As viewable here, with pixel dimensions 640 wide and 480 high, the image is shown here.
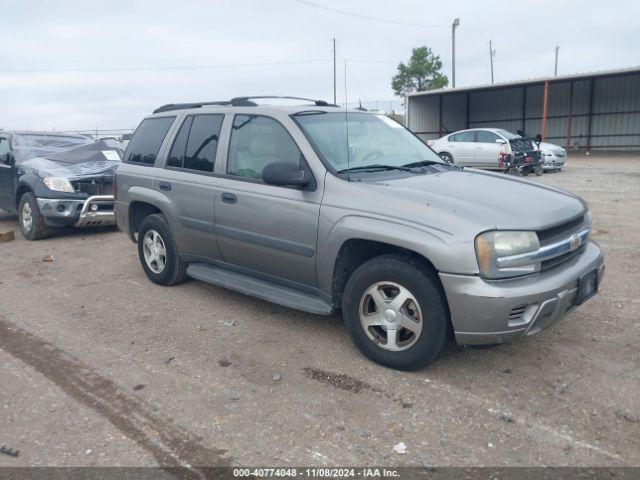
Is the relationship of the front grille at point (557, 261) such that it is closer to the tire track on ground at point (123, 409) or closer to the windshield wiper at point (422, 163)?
the windshield wiper at point (422, 163)

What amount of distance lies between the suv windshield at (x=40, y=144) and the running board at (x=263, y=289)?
217 inches

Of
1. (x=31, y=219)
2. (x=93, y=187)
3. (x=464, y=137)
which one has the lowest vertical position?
(x=31, y=219)

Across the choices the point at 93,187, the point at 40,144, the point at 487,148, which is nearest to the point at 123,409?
the point at 93,187

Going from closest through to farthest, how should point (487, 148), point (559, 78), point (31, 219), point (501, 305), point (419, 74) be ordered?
point (501, 305)
point (31, 219)
point (487, 148)
point (559, 78)
point (419, 74)

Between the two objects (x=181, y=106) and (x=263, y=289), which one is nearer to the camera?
(x=263, y=289)

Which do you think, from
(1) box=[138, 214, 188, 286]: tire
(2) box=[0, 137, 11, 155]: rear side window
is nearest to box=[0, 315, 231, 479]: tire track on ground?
(1) box=[138, 214, 188, 286]: tire

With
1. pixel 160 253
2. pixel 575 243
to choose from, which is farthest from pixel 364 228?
pixel 160 253

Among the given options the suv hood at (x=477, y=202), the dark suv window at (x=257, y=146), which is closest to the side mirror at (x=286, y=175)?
the dark suv window at (x=257, y=146)

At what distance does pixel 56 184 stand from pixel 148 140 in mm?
3098

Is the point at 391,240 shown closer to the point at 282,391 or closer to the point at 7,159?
the point at 282,391

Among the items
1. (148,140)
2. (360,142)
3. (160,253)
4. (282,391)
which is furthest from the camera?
(148,140)

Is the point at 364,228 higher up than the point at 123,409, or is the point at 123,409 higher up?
the point at 364,228

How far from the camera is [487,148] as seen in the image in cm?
1745

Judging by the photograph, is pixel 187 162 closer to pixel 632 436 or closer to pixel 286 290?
pixel 286 290
